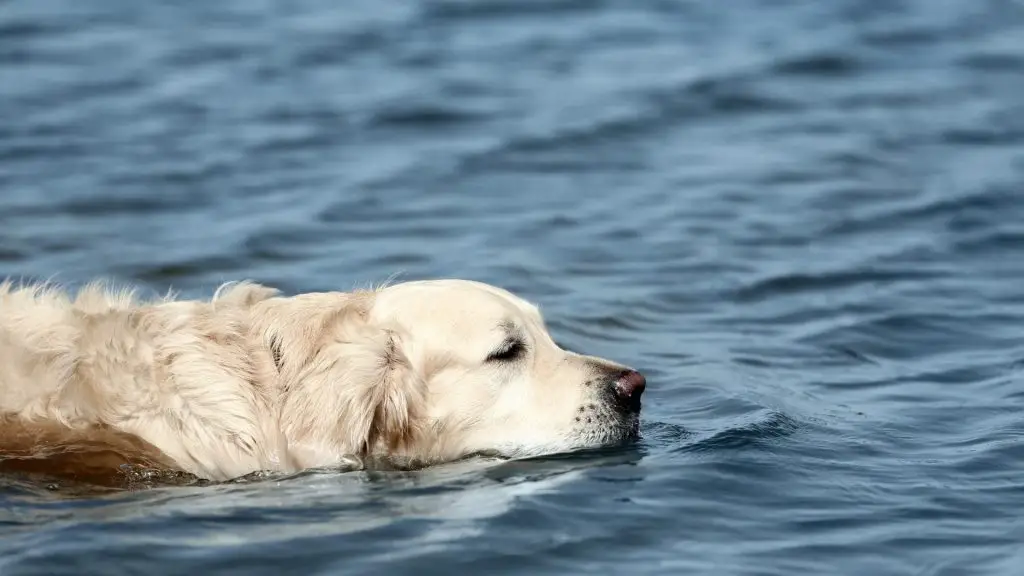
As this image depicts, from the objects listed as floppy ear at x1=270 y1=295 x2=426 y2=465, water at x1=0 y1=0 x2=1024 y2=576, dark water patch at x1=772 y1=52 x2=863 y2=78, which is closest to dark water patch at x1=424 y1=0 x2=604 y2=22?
water at x1=0 y1=0 x2=1024 y2=576

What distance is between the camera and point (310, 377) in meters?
6.47

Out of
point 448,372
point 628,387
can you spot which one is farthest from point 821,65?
point 448,372

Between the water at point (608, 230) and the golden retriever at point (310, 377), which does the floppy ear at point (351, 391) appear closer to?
the golden retriever at point (310, 377)

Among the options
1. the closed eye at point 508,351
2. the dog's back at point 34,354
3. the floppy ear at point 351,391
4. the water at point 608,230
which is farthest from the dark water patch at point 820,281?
the dog's back at point 34,354

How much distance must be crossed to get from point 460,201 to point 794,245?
8.25ft

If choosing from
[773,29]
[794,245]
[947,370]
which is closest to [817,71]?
[773,29]

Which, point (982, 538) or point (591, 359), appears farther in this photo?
point (591, 359)

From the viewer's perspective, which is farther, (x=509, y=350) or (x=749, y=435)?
(x=749, y=435)

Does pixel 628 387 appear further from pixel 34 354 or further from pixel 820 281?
pixel 820 281

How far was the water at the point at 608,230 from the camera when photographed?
593cm

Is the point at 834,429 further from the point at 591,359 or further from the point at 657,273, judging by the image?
the point at 657,273

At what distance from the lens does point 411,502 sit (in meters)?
6.20

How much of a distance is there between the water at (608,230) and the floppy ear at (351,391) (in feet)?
0.61

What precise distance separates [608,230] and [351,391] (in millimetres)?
4933
